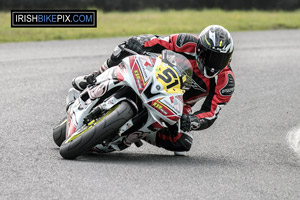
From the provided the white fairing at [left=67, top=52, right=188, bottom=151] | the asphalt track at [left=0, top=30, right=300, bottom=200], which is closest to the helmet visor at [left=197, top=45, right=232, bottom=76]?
the white fairing at [left=67, top=52, right=188, bottom=151]

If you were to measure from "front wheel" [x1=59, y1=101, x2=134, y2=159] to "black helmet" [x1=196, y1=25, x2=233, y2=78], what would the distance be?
1037mm

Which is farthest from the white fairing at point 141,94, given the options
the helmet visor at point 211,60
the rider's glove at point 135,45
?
the rider's glove at point 135,45

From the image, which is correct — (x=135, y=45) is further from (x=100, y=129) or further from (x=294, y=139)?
(x=294, y=139)

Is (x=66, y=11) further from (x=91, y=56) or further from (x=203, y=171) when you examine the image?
(x=203, y=171)

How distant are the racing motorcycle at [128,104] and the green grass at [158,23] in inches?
431

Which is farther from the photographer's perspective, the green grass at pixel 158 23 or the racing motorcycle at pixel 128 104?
the green grass at pixel 158 23

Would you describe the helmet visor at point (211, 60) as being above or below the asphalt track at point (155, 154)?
above

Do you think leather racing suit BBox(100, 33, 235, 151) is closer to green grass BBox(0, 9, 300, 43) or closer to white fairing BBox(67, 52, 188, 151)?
white fairing BBox(67, 52, 188, 151)

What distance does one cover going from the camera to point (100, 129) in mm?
5453

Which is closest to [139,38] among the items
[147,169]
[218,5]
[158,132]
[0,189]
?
[158,132]

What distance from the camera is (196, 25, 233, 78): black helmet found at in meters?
6.04

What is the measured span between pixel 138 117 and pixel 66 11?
43.1 ft

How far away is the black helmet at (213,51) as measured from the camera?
19.8ft

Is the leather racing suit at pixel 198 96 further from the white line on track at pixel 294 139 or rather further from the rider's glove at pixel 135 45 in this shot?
the white line on track at pixel 294 139
